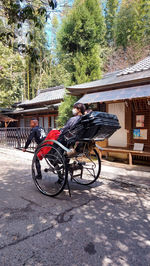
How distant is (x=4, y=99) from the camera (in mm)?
16797

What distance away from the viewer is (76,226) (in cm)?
259

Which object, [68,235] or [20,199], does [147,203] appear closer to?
[68,235]

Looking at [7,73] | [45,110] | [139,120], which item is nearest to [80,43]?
[139,120]

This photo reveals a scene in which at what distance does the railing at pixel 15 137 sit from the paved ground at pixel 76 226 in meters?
6.44

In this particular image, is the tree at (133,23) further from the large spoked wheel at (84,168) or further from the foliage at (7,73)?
the large spoked wheel at (84,168)

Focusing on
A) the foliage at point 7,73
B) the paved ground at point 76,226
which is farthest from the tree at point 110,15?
the paved ground at point 76,226

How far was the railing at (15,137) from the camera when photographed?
34.8 feet

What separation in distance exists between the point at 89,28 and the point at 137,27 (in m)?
18.2

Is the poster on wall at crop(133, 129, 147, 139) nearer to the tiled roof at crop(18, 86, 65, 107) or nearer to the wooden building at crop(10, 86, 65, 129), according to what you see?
the wooden building at crop(10, 86, 65, 129)

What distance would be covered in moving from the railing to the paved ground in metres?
6.44

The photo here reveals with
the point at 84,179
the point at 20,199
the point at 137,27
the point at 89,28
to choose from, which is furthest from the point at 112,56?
the point at 20,199

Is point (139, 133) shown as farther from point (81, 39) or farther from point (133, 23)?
point (133, 23)

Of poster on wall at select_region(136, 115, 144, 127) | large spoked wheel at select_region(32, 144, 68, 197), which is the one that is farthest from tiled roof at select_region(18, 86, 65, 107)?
large spoked wheel at select_region(32, 144, 68, 197)

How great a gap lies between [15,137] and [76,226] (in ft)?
31.5
